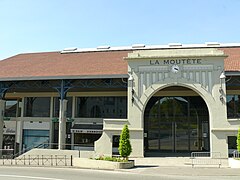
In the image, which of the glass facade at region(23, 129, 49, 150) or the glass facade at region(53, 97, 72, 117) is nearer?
the glass facade at region(53, 97, 72, 117)

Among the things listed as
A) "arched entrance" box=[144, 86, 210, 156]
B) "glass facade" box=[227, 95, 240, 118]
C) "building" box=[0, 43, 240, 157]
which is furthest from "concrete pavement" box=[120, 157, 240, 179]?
"glass facade" box=[227, 95, 240, 118]

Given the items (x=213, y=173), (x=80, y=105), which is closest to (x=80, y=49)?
(x=80, y=105)

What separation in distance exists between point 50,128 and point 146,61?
11647 millimetres

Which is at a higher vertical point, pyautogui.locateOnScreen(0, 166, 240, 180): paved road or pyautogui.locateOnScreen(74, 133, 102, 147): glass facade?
pyautogui.locateOnScreen(74, 133, 102, 147): glass facade

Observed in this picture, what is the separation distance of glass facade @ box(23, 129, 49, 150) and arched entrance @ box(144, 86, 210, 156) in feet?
32.2

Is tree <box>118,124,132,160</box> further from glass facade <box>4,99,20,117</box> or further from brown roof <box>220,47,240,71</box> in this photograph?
glass facade <box>4,99,20,117</box>

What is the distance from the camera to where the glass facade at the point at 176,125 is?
78.3 feet

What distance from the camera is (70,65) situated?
26156 mm

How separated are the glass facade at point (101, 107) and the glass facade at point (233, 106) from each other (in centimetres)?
894

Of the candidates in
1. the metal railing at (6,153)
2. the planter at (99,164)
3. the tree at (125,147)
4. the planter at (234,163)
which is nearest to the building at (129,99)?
the metal railing at (6,153)

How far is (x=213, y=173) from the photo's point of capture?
14.2m

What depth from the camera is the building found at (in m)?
20.5

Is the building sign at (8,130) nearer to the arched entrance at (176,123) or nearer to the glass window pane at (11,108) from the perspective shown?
the glass window pane at (11,108)

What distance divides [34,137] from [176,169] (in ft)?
53.2
